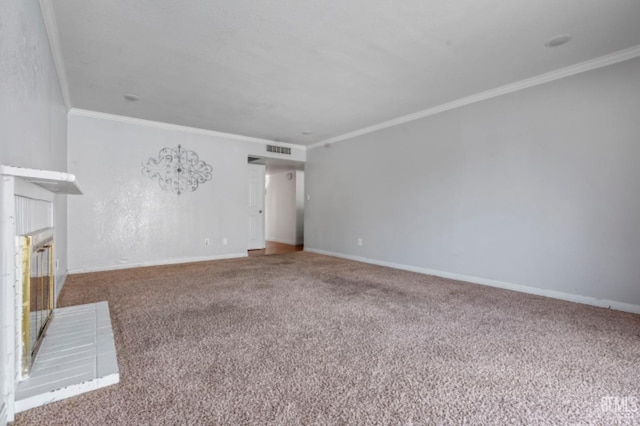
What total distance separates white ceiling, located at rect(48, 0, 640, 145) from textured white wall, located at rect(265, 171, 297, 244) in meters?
4.30

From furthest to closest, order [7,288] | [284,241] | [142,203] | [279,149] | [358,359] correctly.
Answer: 1. [284,241]
2. [279,149]
3. [142,203]
4. [358,359]
5. [7,288]

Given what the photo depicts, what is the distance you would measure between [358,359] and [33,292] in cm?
188

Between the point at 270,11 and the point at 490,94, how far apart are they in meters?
2.95

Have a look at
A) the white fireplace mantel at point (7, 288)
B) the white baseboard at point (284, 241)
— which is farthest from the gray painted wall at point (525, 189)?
the white fireplace mantel at point (7, 288)

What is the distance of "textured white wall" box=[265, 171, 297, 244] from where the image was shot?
27.8 feet

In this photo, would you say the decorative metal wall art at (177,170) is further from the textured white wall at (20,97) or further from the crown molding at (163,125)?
the textured white wall at (20,97)

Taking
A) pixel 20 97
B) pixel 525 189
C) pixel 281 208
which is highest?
pixel 20 97

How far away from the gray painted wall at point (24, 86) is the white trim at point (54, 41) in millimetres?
73

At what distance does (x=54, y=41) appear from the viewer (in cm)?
264

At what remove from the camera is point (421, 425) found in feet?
4.32

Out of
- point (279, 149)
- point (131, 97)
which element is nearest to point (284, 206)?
Result: point (279, 149)

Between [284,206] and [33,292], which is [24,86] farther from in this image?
[284,206]

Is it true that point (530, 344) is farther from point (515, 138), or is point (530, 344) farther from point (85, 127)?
point (85, 127)

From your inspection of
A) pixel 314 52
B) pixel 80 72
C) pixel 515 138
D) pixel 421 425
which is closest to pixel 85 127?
pixel 80 72
